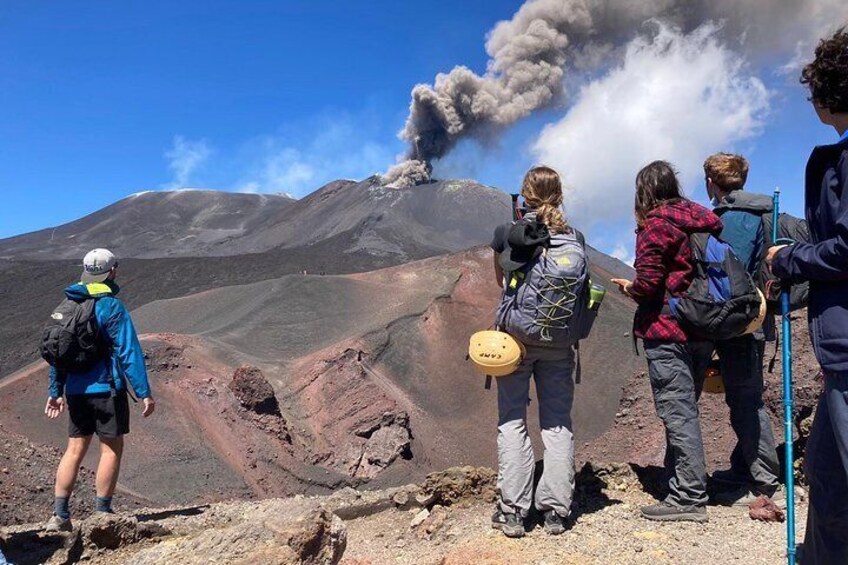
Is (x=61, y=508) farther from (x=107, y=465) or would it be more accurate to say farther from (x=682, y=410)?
(x=682, y=410)

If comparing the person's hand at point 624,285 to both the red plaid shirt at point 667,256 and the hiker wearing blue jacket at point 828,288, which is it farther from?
the hiker wearing blue jacket at point 828,288

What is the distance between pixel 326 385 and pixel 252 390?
153 cm

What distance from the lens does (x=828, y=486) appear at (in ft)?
6.91

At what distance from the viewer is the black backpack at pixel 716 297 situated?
3.21 m

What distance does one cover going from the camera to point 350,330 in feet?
43.5

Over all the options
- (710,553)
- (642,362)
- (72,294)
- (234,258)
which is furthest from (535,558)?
(234,258)

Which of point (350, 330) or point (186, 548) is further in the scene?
point (350, 330)

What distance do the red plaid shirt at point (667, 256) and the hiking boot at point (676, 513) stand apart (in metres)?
0.79

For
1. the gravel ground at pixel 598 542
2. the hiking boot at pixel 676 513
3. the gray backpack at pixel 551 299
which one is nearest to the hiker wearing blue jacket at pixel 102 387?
the gravel ground at pixel 598 542

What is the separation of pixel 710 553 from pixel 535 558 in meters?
0.71

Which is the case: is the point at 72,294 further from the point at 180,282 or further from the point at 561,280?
the point at 180,282

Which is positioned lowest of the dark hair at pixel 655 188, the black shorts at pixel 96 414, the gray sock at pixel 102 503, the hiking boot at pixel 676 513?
the gray sock at pixel 102 503

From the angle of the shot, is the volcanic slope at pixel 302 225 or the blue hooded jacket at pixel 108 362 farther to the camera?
the volcanic slope at pixel 302 225

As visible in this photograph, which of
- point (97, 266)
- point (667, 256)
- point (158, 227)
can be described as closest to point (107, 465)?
point (97, 266)
